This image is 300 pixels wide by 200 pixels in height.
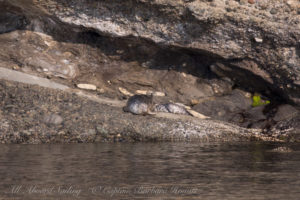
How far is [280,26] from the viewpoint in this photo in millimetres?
12539

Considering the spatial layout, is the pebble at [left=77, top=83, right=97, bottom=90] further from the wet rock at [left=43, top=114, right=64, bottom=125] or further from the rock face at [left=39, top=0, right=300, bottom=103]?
the wet rock at [left=43, top=114, right=64, bottom=125]

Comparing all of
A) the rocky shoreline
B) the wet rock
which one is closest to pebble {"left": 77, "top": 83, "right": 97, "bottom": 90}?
the rocky shoreline

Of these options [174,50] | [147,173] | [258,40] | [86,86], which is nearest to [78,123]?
[86,86]

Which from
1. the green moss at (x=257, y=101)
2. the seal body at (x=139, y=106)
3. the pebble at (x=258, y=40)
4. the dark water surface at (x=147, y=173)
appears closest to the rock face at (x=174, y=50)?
the pebble at (x=258, y=40)

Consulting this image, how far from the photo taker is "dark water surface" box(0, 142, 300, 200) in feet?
14.7

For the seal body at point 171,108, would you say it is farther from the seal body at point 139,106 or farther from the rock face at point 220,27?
the rock face at point 220,27

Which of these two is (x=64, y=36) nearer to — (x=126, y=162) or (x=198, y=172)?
(x=126, y=162)

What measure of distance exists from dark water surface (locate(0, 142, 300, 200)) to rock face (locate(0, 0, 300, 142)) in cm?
508

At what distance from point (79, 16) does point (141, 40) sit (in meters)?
2.15

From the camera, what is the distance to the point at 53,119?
35.6ft

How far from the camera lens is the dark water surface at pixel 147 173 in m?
4.48

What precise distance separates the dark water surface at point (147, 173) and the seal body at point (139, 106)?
10.5ft

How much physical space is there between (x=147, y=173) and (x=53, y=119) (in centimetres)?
571

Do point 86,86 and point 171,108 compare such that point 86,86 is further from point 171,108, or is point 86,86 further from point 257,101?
point 257,101
